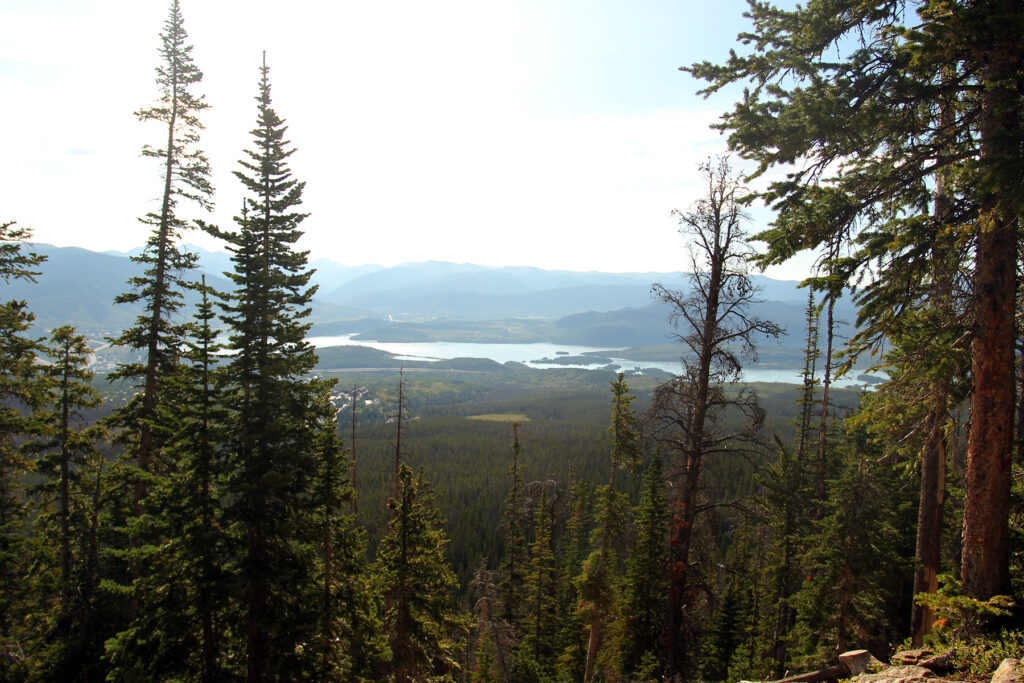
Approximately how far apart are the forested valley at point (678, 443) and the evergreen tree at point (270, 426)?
7cm

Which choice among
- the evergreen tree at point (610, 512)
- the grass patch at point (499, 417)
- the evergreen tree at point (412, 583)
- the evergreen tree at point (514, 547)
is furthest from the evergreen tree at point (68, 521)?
the grass patch at point (499, 417)

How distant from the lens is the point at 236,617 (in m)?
11.4

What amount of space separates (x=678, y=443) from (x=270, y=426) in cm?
951

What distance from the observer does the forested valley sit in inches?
297

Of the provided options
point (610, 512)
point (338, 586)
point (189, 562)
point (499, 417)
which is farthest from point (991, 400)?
point (499, 417)

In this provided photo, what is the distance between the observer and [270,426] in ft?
37.8

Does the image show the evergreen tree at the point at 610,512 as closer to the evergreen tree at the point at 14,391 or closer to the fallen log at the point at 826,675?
the fallen log at the point at 826,675

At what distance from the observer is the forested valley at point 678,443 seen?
7539 millimetres

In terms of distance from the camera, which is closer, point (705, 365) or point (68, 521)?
point (705, 365)

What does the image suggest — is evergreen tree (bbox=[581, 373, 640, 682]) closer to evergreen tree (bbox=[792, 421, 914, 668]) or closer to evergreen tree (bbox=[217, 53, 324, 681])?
evergreen tree (bbox=[792, 421, 914, 668])

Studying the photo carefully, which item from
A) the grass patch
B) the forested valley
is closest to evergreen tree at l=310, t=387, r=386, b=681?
the forested valley

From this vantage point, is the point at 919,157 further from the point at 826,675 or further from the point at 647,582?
the point at 647,582

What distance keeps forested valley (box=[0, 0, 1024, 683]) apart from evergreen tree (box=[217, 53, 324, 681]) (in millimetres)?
69

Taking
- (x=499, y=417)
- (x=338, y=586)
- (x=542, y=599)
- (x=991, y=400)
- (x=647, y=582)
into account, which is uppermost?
(x=991, y=400)
